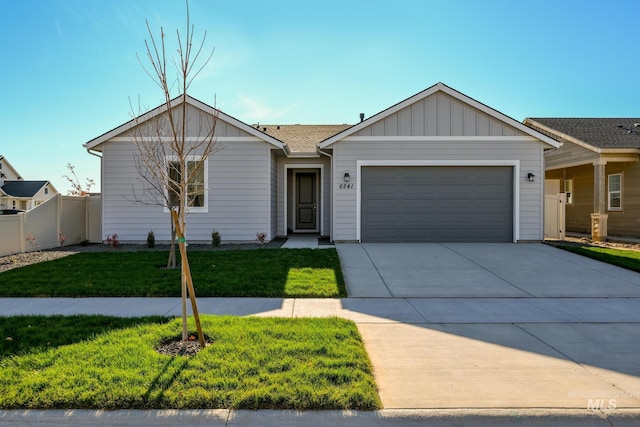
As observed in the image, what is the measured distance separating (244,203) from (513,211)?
27.5 feet

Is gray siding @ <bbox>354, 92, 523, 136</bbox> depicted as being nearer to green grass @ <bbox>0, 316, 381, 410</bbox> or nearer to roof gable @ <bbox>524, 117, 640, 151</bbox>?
roof gable @ <bbox>524, 117, 640, 151</bbox>

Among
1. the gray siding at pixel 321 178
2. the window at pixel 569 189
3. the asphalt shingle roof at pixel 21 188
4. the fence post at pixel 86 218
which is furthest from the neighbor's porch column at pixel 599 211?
the asphalt shingle roof at pixel 21 188

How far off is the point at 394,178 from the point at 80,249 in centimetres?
967

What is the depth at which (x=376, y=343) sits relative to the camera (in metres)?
4.09

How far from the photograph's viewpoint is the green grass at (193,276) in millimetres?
6176

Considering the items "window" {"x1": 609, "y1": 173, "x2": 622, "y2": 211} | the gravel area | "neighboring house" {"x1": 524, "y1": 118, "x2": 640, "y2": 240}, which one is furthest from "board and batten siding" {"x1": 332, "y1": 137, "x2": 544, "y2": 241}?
"window" {"x1": 609, "y1": 173, "x2": 622, "y2": 211}

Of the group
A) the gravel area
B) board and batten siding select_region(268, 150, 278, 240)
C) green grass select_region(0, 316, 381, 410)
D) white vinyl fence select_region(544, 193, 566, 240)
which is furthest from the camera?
white vinyl fence select_region(544, 193, 566, 240)

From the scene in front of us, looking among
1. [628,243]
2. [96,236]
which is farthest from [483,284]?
[96,236]

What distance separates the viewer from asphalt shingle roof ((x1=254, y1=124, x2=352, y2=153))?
14102mm

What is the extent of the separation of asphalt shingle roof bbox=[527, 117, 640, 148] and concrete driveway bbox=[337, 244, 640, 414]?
784cm

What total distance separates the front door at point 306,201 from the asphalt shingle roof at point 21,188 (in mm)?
37566

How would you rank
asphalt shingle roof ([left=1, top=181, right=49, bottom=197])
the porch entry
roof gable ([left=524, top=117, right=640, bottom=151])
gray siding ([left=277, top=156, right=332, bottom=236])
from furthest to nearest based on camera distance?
asphalt shingle roof ([left=1, top=181, right=49, bottom=197]), the porch entry, roof gable ([left=524, top=117, right=640, bottom=151]), gray siding ([left=277, top=156, right=332, bottom=236])

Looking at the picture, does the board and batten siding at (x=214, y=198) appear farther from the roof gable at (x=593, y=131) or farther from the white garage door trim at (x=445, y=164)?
the roof gable at (x=593, y=131)

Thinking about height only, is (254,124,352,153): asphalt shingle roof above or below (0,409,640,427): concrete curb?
above
